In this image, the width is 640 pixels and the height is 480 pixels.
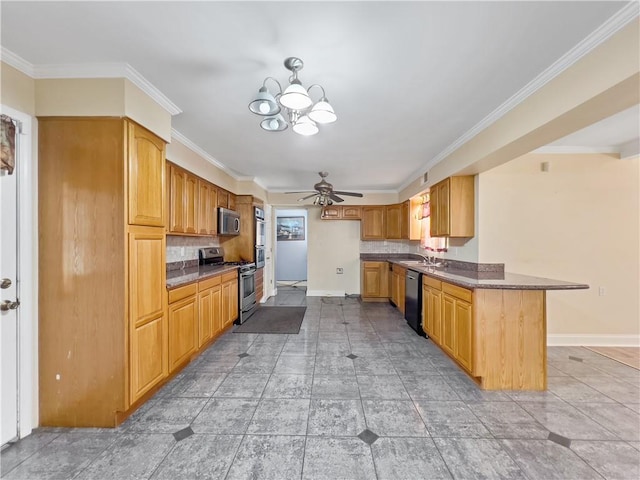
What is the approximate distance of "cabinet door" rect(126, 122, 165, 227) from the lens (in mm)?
2031

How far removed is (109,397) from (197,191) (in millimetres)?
2546

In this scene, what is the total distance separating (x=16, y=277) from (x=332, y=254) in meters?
5.54

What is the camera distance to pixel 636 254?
3.49 m

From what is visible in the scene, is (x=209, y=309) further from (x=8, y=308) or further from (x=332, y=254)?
(x=332, y=254)

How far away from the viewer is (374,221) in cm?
641

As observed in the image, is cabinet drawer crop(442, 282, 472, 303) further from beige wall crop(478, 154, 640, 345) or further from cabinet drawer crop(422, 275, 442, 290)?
beige wall crop(478, 154, 640, 345)

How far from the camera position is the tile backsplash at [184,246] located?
3.64 m

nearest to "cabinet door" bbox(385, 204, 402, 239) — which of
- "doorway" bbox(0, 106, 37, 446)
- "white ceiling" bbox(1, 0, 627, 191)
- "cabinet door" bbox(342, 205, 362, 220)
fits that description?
"cabinet door" bbox(342, 205, 362, 220)

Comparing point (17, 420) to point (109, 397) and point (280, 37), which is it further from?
point (280, 37)

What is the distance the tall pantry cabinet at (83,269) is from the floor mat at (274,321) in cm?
216

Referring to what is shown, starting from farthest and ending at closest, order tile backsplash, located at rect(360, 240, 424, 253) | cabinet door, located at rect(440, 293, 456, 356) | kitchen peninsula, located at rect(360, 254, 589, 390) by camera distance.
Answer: tile backsplash, located at rect(360, 240, 424, 253) < cabinet door, located at rect(440, 293, 456, 356) < kitchen peninsula, located at rect(360, 254, 589, 390)

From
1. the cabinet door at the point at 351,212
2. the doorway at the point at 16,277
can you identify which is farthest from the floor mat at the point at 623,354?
the doorway at the point at 16,277

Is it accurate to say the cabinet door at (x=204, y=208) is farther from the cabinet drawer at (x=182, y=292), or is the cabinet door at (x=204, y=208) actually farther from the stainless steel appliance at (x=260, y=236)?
the stainless steel appliance at (x=260, y=236)

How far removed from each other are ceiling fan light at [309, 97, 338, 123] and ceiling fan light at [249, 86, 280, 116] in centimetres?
26
